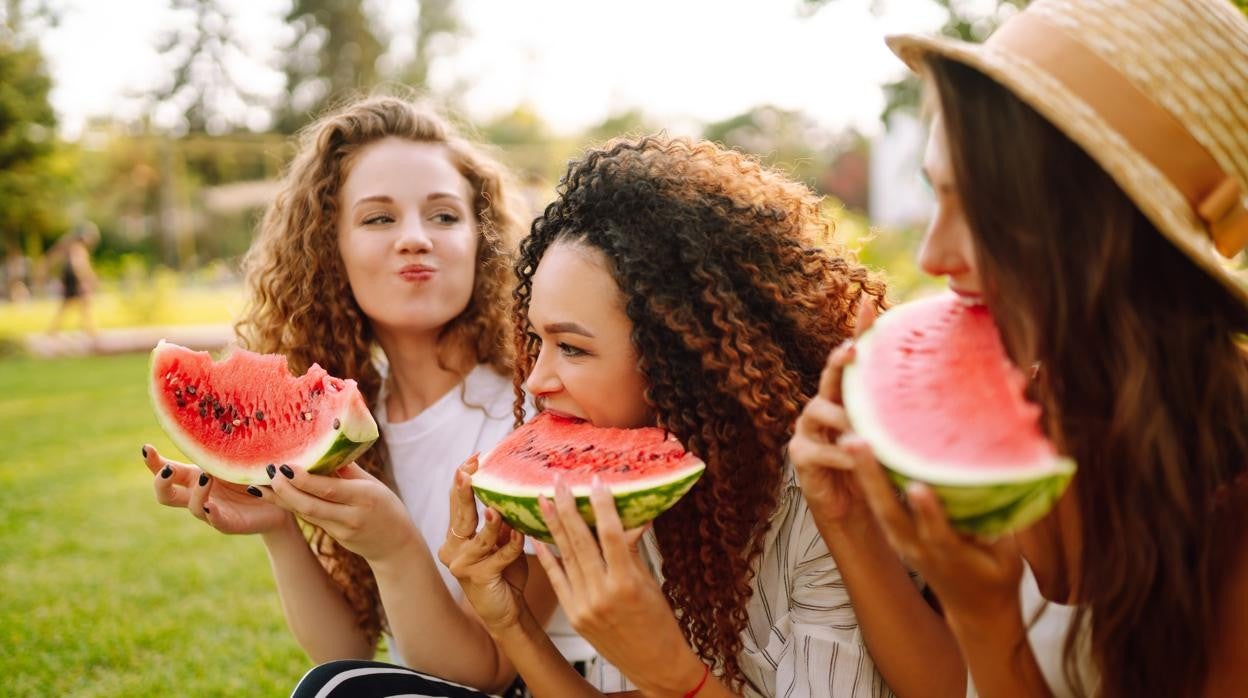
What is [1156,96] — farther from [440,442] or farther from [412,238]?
[440,442]

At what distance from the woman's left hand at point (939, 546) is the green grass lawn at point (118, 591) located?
340 centimetres

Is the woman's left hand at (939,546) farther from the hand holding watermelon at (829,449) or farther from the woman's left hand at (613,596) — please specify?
the woman's left hand at (613,596)

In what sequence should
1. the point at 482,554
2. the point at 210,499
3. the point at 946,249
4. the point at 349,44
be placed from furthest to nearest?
the point at 349,44 → the point at 210,499 → the point at 482,554 → the point at 946,249

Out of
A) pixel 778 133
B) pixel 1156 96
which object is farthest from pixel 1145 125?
pixel 778 133

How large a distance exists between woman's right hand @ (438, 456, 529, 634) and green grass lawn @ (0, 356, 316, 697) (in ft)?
7.30

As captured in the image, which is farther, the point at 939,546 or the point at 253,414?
the point at 253,414

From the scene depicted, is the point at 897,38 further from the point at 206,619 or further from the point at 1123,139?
the point at 206,619

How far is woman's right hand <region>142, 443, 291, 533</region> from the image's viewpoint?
2.56 metres

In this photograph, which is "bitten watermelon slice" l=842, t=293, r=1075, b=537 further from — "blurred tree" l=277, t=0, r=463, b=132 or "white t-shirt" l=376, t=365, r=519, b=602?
"blurred tree" l=277, t=0, r=463, b=132

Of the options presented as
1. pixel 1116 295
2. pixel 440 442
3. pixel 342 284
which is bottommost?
pixel 440 442

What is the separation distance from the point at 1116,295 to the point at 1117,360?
0.12m

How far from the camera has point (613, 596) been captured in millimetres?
1944

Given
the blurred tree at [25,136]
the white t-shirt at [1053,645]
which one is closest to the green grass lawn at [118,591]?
the white t-shirt at [1053,645]

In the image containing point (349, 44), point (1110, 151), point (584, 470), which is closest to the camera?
point (1110, 151)
